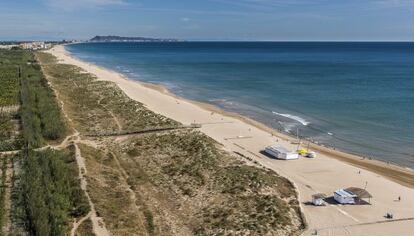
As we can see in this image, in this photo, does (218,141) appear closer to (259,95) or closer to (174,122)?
(174,122)

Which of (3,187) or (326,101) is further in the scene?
(326,101)

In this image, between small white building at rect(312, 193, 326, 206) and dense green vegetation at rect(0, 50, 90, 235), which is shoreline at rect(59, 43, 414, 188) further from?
dense green vegetation at rect(0, 50, 90, 235)

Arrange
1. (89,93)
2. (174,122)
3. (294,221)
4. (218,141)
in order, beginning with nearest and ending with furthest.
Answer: (294,221)
(218,141)
(174,122)
(89,93)

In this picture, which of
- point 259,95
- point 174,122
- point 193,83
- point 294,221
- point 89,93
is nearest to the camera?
point 294,221

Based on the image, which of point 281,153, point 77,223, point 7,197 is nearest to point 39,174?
point 7,197

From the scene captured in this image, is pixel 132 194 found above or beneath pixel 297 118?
beneath

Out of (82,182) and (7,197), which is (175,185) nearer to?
(82,182)

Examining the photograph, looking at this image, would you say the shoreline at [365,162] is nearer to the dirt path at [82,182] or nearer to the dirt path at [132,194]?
the dirt path at [132,194]

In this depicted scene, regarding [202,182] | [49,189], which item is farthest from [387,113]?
[49,189]
